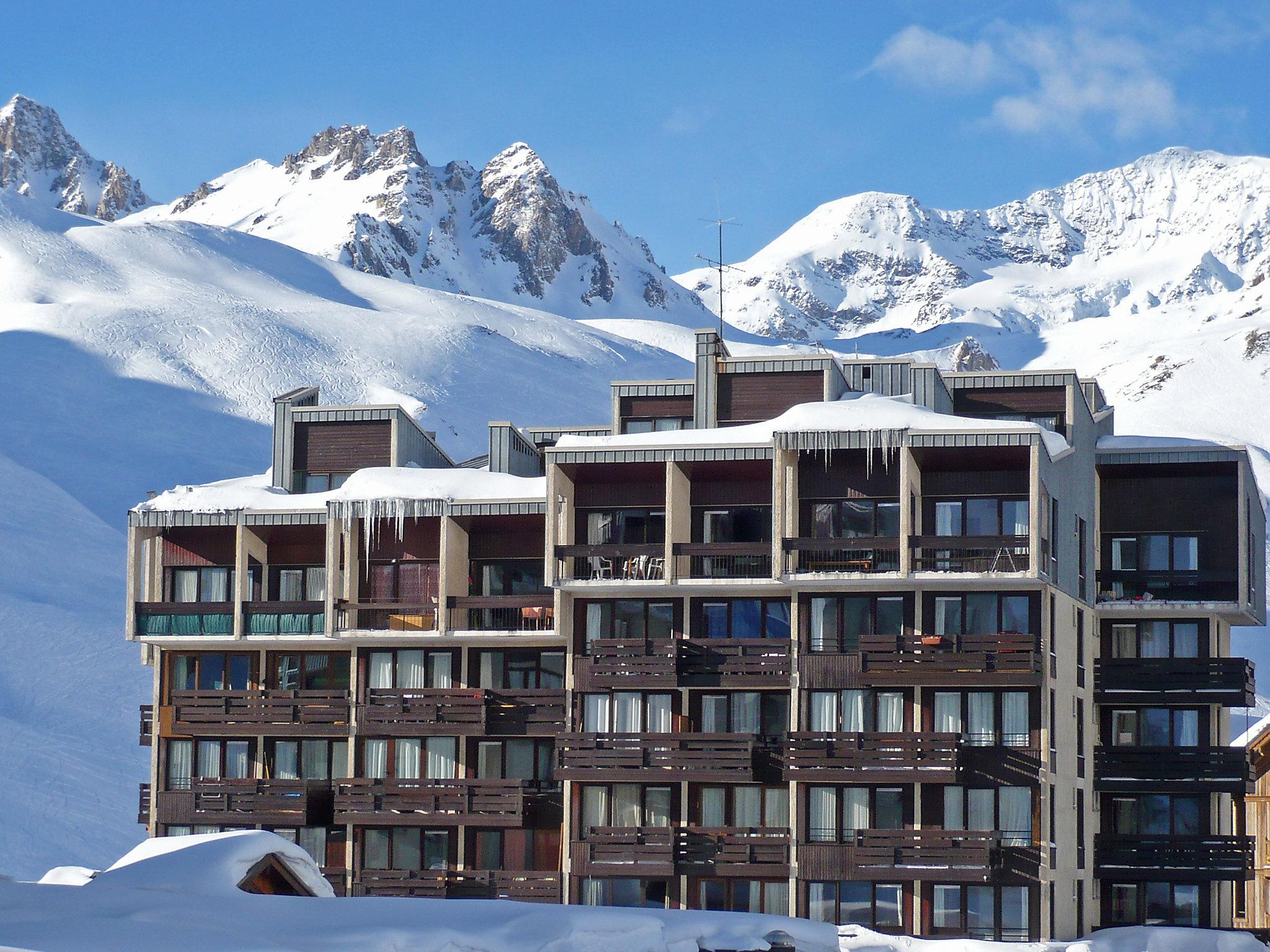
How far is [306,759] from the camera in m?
55.6

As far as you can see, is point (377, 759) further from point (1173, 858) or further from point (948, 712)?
point (1173, 858)

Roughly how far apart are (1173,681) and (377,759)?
20.6 metres

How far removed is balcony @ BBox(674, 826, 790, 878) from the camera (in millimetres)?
49781

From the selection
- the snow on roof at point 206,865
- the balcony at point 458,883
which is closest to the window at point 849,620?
the balcony at point 458,883

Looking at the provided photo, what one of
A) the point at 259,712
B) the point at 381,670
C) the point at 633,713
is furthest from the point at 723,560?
the point at 259,712

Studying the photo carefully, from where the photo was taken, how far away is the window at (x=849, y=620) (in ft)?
166

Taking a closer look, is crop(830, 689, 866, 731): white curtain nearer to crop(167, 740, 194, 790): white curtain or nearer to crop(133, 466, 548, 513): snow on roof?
crop(133, 466, 548, 513): snow on roof

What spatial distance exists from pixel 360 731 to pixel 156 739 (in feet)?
19.7

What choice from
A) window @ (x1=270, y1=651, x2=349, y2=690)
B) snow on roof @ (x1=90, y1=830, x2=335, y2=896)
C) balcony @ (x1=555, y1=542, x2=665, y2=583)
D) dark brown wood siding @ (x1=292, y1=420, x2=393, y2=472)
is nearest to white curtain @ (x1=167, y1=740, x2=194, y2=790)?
window @ (x1=270, y1=651, x2=349, y2=690)

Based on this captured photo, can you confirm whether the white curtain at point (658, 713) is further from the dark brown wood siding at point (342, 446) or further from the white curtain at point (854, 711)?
the dark brown wood siding at point (342, 446)

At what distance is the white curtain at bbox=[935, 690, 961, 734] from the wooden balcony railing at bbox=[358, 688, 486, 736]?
36.9ft

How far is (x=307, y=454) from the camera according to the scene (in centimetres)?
5978

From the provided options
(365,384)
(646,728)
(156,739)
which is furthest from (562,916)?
(365,384)

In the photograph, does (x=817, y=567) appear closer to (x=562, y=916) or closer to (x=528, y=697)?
(x=528, y=697)
